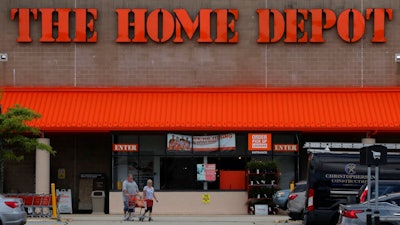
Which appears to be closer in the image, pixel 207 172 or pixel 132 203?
pixel 132 203

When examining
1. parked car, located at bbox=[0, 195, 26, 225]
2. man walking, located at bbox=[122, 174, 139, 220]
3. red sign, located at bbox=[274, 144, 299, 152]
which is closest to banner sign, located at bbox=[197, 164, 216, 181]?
red sign, located at bbox=[274, 144, 299, 152]

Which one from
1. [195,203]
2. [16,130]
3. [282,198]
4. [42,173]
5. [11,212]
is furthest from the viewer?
[195,203]

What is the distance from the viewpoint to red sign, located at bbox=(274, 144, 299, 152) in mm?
35312

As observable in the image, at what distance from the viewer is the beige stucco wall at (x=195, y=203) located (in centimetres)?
3488

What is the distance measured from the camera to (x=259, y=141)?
35.2 meters

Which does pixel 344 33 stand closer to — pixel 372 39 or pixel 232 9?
pixel 372 39

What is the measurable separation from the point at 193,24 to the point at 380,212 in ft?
64.8

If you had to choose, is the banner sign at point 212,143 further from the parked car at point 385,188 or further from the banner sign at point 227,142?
the parked car at point 385,188

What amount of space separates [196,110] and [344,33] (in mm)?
7405

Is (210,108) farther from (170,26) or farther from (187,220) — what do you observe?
(187,220)

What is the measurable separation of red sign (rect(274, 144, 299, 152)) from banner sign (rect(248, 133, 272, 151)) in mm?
345

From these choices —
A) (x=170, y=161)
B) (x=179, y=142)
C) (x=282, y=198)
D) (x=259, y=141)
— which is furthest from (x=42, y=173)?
(x=282, y=198)

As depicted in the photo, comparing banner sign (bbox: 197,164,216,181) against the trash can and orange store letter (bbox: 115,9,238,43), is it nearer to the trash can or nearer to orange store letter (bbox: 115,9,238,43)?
the trash can

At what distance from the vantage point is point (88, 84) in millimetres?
36875
